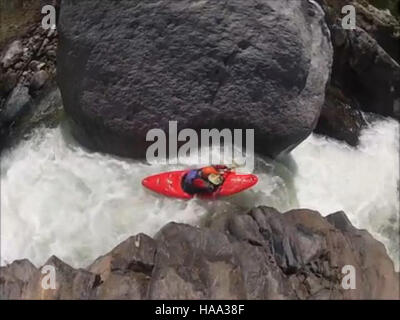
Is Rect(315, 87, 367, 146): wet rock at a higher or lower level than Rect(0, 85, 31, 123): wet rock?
higher

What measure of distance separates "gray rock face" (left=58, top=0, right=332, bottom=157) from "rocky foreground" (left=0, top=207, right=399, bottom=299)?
1706 mm

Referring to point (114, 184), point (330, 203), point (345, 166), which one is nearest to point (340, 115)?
point (345, 166)

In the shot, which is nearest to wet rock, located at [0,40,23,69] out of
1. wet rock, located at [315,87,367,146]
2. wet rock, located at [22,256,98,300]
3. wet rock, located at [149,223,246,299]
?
wet rock, located at [22,256,98,300]

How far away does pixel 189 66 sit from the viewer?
7480mm

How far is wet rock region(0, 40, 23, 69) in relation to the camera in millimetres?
8648

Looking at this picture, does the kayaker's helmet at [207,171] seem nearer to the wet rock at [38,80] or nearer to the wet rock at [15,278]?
the wet rock at [15,278]

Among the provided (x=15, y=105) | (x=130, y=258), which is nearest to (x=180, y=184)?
(x=130, y=258)

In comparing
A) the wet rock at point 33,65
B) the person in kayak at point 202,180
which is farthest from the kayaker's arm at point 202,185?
the wet rock at point 33,65

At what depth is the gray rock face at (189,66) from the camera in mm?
7312

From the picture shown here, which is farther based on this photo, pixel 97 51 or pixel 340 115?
pixel 340 115

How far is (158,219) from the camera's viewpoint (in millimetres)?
7453

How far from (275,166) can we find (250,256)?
2.49 metres

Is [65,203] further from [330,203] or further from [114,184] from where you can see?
[330,203]

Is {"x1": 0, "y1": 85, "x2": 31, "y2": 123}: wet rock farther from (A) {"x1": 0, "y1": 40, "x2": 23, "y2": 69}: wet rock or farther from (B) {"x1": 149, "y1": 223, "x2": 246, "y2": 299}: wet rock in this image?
(B) {"x1": 149, "y1": 223, "x2": 246, "y2": 299}: wet rock
